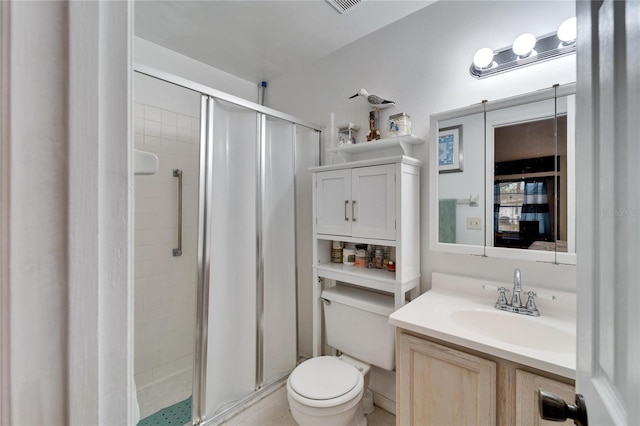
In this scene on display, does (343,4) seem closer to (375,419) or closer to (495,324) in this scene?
(495,324)

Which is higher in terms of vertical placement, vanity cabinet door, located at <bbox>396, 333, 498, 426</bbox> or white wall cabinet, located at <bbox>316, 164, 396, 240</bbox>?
white wall cabinet, located at <bbox>316, 164, 396, 240</bbox>

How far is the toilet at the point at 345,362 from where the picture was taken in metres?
1.31

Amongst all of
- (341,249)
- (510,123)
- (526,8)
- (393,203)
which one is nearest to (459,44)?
(526,8)

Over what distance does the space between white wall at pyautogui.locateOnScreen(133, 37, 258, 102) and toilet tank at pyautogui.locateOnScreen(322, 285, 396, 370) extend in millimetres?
1819

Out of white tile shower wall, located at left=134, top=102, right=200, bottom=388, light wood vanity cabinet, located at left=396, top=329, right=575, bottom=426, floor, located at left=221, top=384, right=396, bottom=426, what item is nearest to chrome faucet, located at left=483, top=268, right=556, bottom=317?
light wood vanity cabinet, located at left=396, top=329, right=575, bottom=426

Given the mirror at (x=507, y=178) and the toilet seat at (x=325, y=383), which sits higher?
the mirror at (x=507, y=178)

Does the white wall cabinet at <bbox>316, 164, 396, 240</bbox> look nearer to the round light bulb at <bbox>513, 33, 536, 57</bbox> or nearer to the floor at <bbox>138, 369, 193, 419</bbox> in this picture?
the round light bulb at <bbox>513, 33, 536, 57</bbox>

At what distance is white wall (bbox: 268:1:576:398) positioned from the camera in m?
1.29

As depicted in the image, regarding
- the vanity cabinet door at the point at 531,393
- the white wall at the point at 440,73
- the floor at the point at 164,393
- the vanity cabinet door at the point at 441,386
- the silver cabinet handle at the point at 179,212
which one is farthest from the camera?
the silver cabinet handle at the point at 179,212

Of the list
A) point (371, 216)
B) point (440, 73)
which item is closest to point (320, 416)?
point (371, 216)

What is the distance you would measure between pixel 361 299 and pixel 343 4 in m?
1.70

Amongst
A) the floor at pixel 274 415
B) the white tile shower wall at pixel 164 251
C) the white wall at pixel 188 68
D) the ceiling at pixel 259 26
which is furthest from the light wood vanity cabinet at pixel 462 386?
the white wall at pixel 188 68

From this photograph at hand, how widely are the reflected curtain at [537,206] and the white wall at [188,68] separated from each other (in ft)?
7.08

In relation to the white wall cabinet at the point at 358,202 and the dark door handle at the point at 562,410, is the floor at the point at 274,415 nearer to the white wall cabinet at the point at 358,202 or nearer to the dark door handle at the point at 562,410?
the white wall cabinet at the point at 358,202
